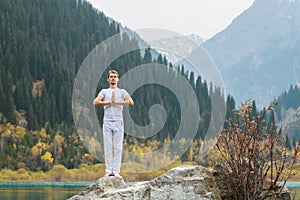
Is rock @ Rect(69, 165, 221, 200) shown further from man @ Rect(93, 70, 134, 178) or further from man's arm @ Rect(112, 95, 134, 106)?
man's arm @ Rect(112, 95, 134, 106)

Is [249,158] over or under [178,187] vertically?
over

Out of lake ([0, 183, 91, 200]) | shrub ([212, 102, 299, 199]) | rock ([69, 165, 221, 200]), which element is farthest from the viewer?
lake ([0, 183, 91, 200])

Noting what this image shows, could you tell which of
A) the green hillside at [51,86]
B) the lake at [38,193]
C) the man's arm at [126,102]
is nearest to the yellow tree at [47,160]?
the green hillside at [51,86]

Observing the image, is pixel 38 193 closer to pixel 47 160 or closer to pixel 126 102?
pixel 126 102

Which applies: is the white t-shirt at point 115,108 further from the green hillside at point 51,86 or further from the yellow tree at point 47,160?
the yellow tree at point 47,160

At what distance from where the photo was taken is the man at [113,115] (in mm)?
13539

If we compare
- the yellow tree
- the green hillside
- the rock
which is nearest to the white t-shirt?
the rock

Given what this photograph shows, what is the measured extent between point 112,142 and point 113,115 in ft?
2.00

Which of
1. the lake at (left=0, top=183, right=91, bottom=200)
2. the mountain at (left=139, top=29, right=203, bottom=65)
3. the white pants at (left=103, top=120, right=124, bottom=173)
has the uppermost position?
the mountain at (left=139, top=29, right=203, bottom=65)

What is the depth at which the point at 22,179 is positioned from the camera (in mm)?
106812

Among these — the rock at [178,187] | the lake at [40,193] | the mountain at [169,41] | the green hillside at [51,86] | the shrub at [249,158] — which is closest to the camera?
the shrub at [249,158]

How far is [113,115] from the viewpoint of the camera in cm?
1356

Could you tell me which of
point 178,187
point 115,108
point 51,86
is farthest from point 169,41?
point 51,86

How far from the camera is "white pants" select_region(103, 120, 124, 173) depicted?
Answer: 44.7 ft
